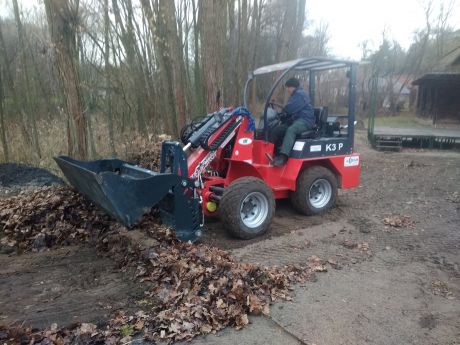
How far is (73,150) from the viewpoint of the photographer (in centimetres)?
816

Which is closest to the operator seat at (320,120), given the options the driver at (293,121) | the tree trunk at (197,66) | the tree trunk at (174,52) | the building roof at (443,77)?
the driver at (293,121)

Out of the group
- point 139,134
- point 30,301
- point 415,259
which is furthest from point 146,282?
point 139,134

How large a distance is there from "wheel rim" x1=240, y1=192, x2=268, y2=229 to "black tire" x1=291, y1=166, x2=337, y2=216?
1.03 m

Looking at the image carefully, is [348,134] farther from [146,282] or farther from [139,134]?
[139,134]

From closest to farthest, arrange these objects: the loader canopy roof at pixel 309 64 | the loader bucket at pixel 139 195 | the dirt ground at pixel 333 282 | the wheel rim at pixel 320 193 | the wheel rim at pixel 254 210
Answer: the dirt ground at pixel 333 282 < the loader bucket at pixel 139 195 < the wheel rim at pixel 254 210 < the loader canopy roof at pixel 309 64 < the wheel rim at pixel 320 193

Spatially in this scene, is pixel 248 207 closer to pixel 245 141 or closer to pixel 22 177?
pixel 245 141

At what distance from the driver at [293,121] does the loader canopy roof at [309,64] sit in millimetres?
253

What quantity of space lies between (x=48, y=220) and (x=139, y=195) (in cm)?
165

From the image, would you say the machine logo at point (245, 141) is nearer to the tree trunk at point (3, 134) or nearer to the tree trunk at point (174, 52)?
the tree trunk at point (174, 52)

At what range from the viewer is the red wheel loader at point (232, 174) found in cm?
463

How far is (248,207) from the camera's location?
18.4ft

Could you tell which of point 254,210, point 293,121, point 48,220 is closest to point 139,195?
point 48,220

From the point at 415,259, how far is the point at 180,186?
2991mm

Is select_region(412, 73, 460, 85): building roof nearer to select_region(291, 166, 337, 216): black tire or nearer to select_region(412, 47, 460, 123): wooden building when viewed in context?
select_region(412, 47, 460, 123): wooden building
